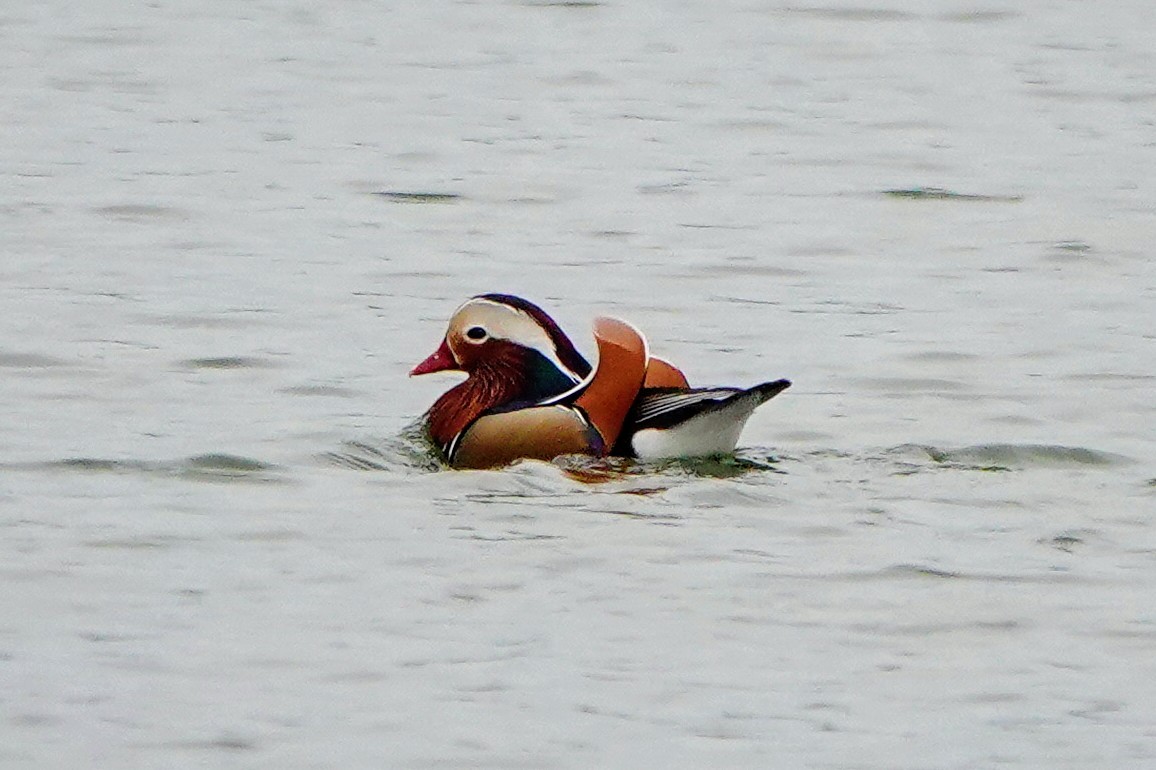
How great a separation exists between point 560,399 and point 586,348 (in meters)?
2.71

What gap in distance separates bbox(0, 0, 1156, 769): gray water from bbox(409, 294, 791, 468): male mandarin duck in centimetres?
14

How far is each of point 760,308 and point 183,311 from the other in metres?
2.95

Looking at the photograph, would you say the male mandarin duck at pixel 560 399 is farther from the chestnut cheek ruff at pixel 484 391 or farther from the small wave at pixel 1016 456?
the small wave at pixel 1016 456

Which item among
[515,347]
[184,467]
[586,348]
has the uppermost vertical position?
[515,347]

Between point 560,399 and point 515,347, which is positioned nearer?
point 560,399

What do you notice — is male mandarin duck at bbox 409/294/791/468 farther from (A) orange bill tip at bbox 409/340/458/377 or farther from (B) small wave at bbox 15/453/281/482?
(B) small wave at bbox 15/453/281/482

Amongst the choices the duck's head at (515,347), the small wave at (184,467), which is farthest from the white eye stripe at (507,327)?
the small wave at (184,467)

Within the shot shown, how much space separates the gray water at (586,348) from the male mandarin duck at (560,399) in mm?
144

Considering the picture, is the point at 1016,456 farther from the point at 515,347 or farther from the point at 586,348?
the point at 586,348

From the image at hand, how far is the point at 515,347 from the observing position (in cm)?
990

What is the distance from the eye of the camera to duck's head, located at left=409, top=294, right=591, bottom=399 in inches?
388

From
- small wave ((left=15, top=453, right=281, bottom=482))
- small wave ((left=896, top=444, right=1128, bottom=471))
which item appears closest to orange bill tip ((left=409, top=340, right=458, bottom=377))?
small wave ((left=15, top=453, right=281, bottom=482))

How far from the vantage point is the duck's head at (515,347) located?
984 cm

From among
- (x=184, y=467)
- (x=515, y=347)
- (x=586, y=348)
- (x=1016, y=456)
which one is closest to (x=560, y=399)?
(x=515, y=347)
